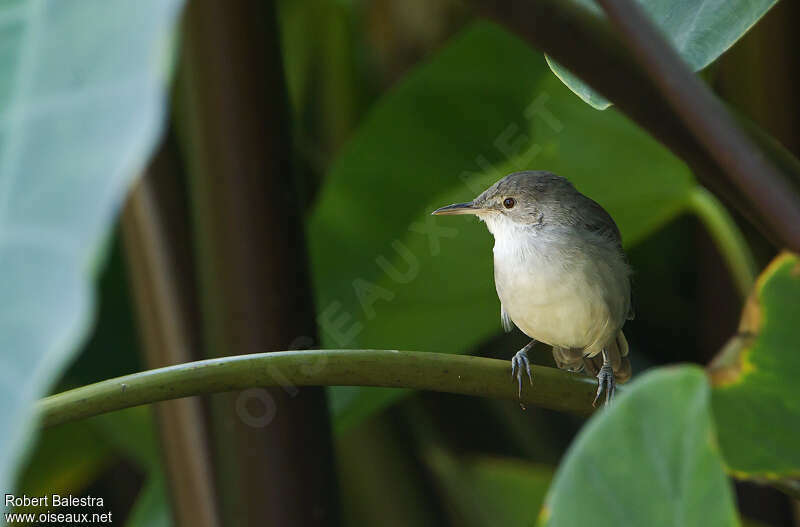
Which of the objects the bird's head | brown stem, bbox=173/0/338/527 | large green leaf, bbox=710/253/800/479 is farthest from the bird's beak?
large green leaf, bbox=710/253/800/479

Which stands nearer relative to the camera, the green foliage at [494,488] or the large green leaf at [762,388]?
the large green leaf at [762,388]

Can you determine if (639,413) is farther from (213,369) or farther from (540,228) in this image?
(540,228)

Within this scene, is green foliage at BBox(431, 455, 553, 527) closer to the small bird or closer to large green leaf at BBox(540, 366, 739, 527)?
the small bird

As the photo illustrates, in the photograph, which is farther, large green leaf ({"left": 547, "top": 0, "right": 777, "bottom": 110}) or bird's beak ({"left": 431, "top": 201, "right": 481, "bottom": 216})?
bird's beak ({"left": 431, "top": 201, "right": 481, "bottom": 216})

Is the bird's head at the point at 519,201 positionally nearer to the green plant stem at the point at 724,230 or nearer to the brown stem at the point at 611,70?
the green plant stem at the point at 724,230

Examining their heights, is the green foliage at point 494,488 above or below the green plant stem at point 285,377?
below

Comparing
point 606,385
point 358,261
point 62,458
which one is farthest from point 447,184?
point 62,458

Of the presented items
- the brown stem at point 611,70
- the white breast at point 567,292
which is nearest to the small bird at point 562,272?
the white breast at point 567,292
